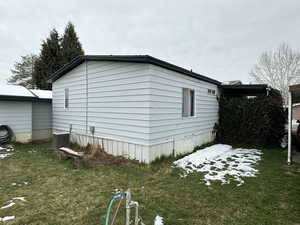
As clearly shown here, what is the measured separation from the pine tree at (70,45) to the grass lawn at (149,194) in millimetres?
17965

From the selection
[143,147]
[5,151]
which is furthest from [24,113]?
[143,147]

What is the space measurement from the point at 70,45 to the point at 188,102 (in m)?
19.4

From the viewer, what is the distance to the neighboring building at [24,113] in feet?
26.7

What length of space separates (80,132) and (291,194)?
720 cm

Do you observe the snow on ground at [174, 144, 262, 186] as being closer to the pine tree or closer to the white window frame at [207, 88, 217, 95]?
the white window frame at [207, 88, 217, 95]

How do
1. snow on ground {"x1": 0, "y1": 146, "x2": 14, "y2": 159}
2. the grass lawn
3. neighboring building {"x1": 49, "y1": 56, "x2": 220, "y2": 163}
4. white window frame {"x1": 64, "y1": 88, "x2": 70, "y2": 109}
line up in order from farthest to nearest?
1. white window frame {"x1": 64, "y1": 88, "x2": 70, "y2": 109}
2. snow on ground {"x1": 0, "y1": 146, "x2": 14, "y2": 159}
3. neighboring building {"x1": 49, "y1": 56, "x2": 220, "y2": 163}
4. the grass lawn

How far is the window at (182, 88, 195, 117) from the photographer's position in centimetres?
668

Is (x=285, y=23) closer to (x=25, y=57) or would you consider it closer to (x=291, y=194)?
(x=291, y=194)

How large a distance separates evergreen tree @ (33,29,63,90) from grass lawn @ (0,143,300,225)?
55.9ft

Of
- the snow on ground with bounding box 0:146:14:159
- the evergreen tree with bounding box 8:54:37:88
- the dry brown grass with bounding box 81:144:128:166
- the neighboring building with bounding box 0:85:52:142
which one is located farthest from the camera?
the evergreen tree with bounding box 8:54:37:88

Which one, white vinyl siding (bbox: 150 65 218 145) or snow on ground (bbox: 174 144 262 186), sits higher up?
white vinyl siding (bbox: 150 65 218 145)

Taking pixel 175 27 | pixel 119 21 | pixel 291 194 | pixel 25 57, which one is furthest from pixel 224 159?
pixel 25 57

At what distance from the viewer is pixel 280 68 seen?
21.6m

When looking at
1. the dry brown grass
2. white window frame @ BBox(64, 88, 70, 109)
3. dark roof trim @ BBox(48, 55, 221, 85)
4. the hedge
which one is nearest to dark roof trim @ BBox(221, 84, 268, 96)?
the hedge
